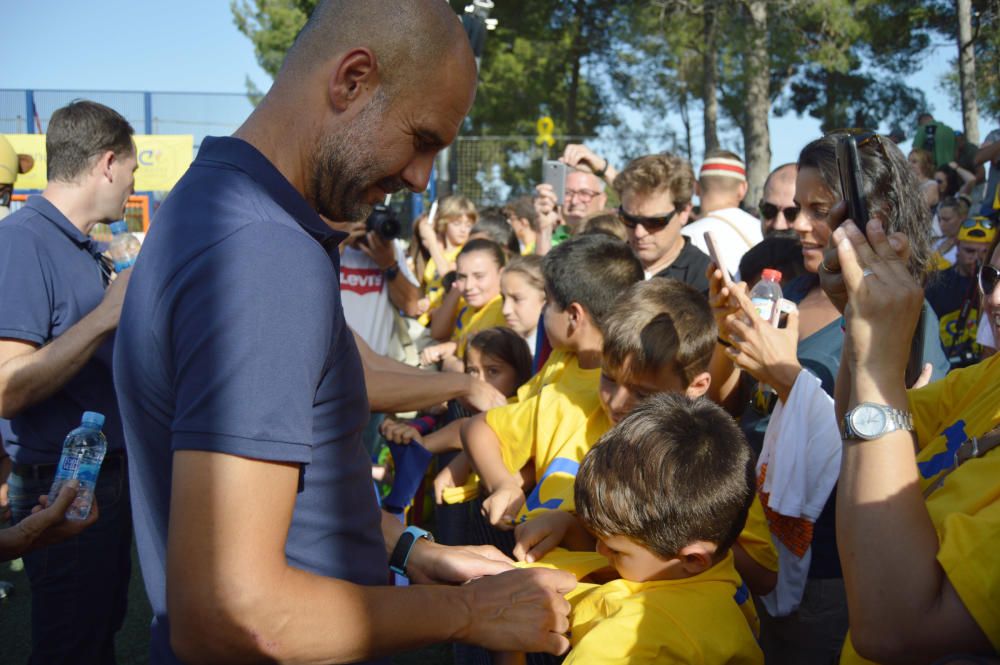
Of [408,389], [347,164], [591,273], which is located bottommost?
[408,389]

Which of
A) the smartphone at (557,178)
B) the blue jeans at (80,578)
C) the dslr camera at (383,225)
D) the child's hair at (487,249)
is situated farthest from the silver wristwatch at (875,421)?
the smartphone at (557,178)

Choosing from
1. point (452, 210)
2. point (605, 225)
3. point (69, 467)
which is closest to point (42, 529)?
point (69, 467)

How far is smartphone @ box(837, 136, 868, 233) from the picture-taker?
172cm

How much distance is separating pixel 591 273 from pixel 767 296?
0.73 meters

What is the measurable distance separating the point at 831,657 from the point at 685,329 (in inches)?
42.4

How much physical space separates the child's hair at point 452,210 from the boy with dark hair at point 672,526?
19.9 ft

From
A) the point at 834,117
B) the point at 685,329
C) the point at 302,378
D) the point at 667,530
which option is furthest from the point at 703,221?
the point at 834,117

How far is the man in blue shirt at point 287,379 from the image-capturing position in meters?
1.17

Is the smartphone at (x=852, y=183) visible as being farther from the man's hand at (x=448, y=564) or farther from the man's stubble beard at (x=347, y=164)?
the man's hand at (x=448, y=564)

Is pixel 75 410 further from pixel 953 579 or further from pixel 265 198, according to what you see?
pixel 953 579

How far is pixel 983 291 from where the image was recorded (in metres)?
2.03

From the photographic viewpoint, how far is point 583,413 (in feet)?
Result: 9.28

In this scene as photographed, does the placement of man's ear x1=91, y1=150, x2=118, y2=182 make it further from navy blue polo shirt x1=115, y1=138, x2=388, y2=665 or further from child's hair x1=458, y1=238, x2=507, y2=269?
child's hair x1=458, y1=238, x2=507, y2=269

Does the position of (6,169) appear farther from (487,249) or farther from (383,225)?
(487,249)
